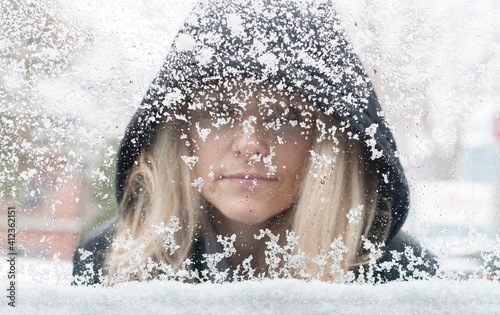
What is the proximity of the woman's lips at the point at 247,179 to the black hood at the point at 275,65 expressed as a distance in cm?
12

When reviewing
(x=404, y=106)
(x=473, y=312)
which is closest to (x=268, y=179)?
(x=404, y=106)

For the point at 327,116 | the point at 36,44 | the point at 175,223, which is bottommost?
the point at 175,223

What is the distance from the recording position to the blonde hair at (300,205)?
0.51m

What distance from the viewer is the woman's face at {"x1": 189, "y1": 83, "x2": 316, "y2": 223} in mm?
490

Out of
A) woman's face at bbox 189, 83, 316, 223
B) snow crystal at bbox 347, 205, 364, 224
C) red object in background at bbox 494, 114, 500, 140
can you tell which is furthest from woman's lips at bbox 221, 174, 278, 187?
red object in background at bbox 494, 114, 500, 140

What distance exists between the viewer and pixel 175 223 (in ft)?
1.70

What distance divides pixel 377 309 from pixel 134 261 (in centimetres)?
33

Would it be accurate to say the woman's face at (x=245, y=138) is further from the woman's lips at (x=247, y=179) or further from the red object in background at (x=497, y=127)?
the red object in background at (x=497, y=127)

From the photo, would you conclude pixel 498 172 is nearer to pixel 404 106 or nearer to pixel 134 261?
pixel 404 106

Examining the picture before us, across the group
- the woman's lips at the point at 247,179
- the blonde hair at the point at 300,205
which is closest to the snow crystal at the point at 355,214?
the blonde hair at the point at 300,205

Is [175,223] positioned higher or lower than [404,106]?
lower

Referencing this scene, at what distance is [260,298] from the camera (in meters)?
0.49

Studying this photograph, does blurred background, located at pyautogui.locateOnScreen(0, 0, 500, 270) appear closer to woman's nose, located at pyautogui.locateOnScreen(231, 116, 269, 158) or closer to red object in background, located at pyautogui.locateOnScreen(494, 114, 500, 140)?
red object in background, located at pyautogui.locateOnScreen(494, 114, 500, 140)

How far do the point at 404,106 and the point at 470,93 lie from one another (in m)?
0.09
